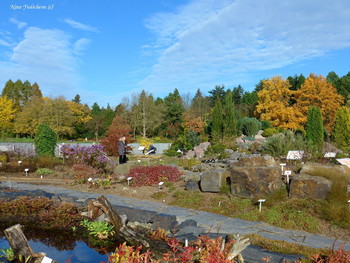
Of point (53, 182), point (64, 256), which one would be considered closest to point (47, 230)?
point (64, 256)

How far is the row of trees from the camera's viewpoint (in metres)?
23.4

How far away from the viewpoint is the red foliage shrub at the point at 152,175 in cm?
816

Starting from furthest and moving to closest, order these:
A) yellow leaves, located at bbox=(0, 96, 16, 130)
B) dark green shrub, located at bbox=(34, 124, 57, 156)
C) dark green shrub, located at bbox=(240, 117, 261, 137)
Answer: yellow leaves, located at bbox=(0, 96, 16, 130), dark green shrub, located at bbox=(240, 117, 261, 137), dark green shrub, located at bbox=(34, 124, 57, 156)

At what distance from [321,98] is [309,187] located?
25.0 meters

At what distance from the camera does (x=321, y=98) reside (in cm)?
2764

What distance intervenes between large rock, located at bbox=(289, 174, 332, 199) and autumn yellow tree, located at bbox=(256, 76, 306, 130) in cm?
2328

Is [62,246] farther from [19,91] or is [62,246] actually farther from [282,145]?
[19,91]

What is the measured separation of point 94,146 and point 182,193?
492cm

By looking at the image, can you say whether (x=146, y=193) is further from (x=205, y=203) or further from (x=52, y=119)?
(x=52, y=119)

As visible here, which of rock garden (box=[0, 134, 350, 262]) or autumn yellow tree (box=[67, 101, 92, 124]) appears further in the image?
autumn yellow tree (box=[67, 101, 92, 124])

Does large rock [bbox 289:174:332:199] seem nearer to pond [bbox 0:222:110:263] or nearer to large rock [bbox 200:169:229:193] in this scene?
large rock [bbox 200:169:229:193]

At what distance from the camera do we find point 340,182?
544cm

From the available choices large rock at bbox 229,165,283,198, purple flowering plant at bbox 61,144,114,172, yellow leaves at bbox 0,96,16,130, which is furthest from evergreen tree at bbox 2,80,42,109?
large rock at bbox 229,165,283,198

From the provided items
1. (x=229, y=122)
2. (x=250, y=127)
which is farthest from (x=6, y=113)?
(x=250, y=127)
